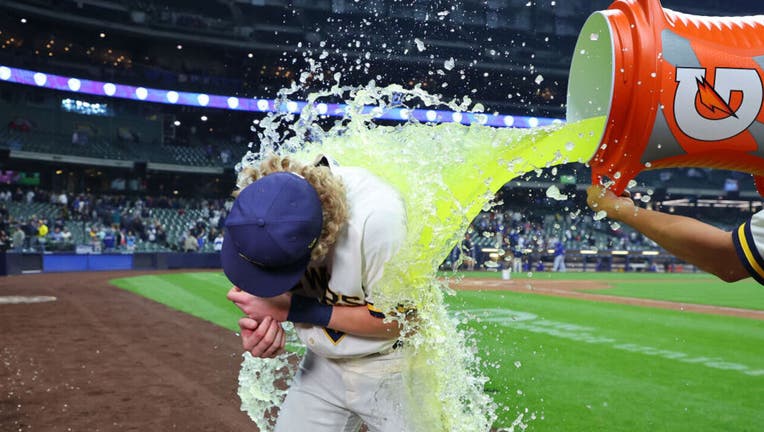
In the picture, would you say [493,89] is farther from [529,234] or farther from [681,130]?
[681,130]

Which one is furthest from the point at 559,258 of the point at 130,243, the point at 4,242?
the point at 4,242

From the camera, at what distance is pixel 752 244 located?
1.79 meters

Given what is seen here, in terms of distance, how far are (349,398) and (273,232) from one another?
0.84 m

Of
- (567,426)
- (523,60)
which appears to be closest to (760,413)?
(567,426)

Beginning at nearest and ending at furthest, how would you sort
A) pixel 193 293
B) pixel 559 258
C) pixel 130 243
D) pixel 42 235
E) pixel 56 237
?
pixel 193 293
pixel 42 235
pixel 56 237
pixel 130 243
pixel 559 258

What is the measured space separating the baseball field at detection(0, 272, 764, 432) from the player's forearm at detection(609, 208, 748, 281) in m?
3.51

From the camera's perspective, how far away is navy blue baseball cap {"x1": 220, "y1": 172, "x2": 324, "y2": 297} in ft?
7.06

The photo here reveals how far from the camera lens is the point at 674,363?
759 centimetres

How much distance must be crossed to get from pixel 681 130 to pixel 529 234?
36.1 meters

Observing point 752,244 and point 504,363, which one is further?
point 504,363

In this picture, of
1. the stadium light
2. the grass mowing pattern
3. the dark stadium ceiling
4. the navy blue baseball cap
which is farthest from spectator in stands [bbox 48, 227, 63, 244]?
the navy blue baseball cap

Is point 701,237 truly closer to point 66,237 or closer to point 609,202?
point 609,202

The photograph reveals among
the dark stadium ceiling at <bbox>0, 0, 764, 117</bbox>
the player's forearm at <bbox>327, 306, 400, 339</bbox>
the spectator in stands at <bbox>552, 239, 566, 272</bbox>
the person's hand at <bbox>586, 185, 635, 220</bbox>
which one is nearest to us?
the person's hand at <bbox>586, 185, 635, 220</bbox>

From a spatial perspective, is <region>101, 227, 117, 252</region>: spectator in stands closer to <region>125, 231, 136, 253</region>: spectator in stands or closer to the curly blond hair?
→ <region>125, 231, 136, 253</region>: spectator in stands
